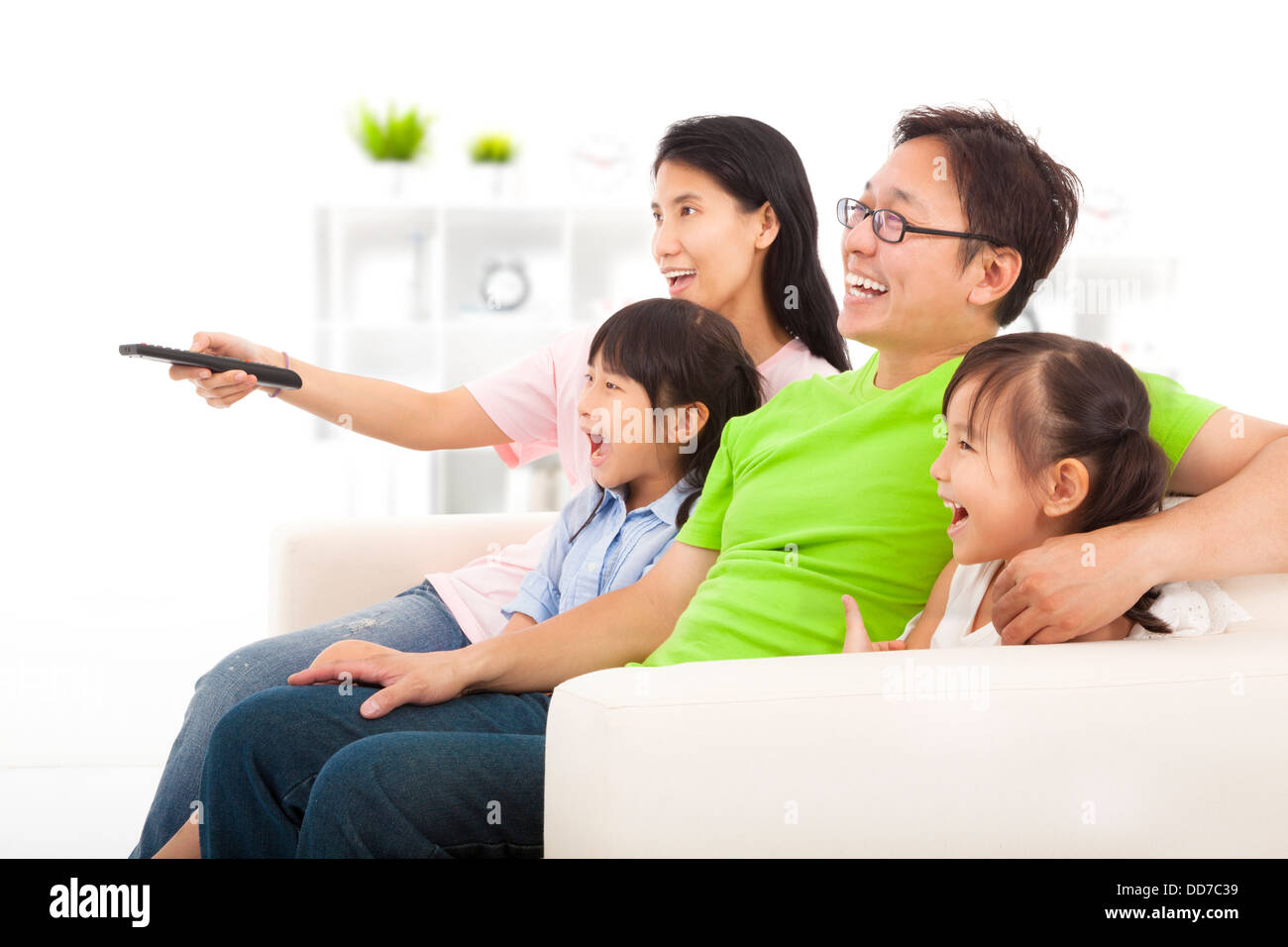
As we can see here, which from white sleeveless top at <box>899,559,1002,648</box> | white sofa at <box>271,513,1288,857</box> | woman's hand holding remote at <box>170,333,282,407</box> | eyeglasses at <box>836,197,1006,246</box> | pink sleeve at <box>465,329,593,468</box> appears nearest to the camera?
white sofa at <box>271,513,1288,857</box>

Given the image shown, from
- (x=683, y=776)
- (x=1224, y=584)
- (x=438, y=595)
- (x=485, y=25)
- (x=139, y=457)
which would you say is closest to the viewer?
(x=683, y=776)

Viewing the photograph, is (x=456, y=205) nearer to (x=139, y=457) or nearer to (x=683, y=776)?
(x=139, y=457)

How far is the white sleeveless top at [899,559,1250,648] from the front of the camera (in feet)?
3.54

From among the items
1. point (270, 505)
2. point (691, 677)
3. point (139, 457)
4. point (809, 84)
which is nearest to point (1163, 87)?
point (809, 84)

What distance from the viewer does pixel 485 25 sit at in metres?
3.54

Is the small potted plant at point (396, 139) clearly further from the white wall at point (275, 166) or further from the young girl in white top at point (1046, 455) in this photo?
the young girl in white top at point (1046, 455)

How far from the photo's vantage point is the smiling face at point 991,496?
107 centimetres

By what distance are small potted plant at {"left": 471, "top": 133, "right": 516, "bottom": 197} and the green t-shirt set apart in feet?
7.55

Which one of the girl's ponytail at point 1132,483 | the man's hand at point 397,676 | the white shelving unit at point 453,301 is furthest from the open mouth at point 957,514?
the white shelving unit at point 453,301

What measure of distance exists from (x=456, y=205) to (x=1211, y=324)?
7.37 feet

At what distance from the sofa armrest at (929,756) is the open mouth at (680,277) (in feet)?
2.83

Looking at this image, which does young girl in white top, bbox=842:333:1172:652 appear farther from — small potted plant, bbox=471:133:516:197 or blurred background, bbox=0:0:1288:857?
small potted plant, bbox=471:133:516:197

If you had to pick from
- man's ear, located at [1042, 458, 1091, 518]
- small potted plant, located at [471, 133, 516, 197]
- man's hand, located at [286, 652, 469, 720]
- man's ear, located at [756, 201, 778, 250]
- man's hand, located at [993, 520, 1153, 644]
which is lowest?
man's hand, located at [286, 652, 469, 720]

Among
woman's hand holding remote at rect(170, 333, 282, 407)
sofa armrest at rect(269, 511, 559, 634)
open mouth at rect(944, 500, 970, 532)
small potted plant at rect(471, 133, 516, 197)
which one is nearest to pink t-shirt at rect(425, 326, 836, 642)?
sofa armrest at rect(269, 511, 559, 634)
